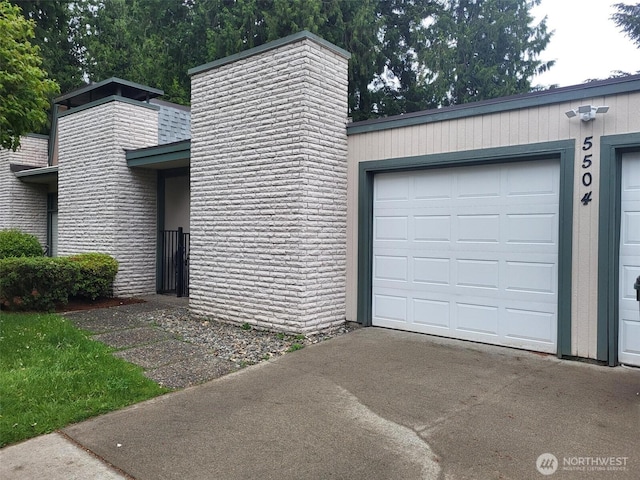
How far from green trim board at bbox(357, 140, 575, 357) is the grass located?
10.8 feet

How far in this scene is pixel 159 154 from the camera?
30.4ft

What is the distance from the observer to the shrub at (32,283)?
25.9 ft

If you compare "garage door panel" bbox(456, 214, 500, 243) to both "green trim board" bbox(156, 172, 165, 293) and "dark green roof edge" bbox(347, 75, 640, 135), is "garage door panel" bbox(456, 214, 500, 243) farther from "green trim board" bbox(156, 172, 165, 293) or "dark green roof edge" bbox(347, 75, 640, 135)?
"green trim board" bbox(156, 172, 165, 293)

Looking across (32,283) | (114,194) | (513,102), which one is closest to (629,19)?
(513,102)

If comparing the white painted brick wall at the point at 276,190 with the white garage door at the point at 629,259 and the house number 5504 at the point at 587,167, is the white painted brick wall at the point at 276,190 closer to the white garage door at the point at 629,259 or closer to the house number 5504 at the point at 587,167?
the house number 5504 at the point at 587,167

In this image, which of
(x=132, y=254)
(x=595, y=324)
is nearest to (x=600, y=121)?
(x=595, y=324)

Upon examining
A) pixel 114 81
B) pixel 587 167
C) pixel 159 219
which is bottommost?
pixel 159 219

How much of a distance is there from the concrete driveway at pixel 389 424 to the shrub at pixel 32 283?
16.0 feet

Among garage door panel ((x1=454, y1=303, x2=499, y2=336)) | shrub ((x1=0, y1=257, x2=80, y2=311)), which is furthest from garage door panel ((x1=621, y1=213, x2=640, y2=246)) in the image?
shrub ((x1=0, y1=257, x2=80, y2=311))

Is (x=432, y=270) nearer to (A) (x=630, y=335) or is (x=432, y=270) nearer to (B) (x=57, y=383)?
(A) (x=630, y=335)

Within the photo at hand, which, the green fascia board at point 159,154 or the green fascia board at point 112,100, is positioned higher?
the green fascia board at point 112,100

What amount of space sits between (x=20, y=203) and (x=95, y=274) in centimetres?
616

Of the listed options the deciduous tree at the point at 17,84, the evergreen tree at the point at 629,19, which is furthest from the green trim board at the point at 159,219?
the evergreen tree at the point at 629,19

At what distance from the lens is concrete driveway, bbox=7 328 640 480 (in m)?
3.12
